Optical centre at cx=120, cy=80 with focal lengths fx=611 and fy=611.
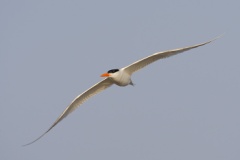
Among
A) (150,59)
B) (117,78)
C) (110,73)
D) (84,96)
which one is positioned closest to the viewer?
(150,59)

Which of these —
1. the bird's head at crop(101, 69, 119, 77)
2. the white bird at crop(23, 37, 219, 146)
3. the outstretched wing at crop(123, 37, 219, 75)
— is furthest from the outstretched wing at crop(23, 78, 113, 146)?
the outstretched wing at crop(123, 37, 219, 75)

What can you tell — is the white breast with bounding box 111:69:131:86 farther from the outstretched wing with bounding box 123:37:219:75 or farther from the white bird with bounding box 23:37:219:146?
the outstretched wing with bounding box 123:37:219:75

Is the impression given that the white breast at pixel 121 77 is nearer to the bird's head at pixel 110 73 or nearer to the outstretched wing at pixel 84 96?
the bird's head at pixel 110 73

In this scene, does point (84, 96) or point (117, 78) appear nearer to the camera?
point (117, 78)

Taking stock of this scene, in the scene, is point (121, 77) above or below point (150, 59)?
below

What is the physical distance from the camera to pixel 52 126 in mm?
24391

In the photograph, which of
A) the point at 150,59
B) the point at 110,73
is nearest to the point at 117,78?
the point at 110,73

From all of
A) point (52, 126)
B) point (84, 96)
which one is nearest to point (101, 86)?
point (84, 96)

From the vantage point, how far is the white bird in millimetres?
22798

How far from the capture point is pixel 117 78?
23750 mm

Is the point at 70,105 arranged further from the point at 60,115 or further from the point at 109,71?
the point at 109,71

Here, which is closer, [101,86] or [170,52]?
[170,52]

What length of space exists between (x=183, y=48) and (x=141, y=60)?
1885 millimetres

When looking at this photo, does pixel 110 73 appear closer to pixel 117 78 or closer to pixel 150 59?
pixel 117 78
